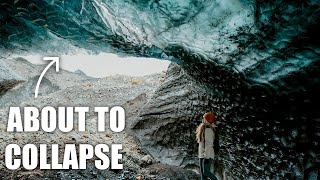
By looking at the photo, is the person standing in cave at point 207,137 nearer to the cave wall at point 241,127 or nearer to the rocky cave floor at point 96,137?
the cave wall at point 241,127

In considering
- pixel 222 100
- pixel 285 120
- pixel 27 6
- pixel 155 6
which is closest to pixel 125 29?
pixel 155 6

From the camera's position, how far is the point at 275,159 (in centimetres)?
534

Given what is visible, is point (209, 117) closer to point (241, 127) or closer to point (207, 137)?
point (207, 137)

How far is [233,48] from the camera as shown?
16.9 feet

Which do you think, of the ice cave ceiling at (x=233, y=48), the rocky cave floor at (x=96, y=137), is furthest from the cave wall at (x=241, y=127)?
the rocky cave floor at (x=96, y=137)

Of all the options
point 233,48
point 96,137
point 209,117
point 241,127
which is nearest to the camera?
point 209,117

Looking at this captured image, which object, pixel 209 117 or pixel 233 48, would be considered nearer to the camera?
pixel 209 117

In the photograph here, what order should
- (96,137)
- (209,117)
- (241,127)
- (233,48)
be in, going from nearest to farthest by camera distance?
(209,117) → (233,48) → (241,127) → (96,137)

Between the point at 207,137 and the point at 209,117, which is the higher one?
the point at 209,117

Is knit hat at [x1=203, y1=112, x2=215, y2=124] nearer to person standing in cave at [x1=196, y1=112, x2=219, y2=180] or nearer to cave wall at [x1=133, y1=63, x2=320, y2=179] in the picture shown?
person standing in cave at [x1=196, y1=112, x2=219, y2=180]

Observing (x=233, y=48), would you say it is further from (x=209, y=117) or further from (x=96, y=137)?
(x=96, y=137)

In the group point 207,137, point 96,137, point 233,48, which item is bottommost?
point 207,137

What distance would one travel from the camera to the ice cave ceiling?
15.2 feet

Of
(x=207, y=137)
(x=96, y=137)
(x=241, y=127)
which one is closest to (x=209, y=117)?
(x=207, y=137)
